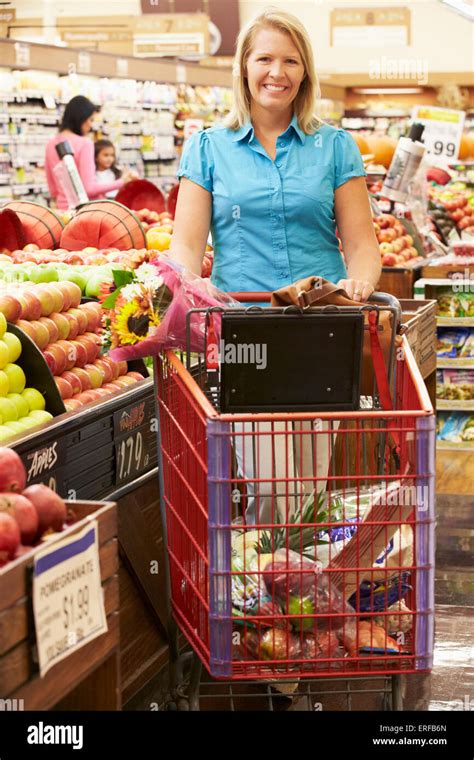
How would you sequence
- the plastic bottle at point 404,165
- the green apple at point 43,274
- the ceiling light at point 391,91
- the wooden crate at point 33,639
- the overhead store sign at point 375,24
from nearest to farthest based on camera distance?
the wooden crate at point 33,639 → the green apple at point 43,274 → the plastic bottle at point 404,165 → the overhead store sign at point 375,24 → the ceiling light at point 391,91

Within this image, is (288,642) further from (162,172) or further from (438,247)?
(162,172)

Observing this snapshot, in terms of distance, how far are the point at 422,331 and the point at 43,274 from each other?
1.61m

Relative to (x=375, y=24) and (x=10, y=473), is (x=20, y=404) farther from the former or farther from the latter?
(x=375, y=24)

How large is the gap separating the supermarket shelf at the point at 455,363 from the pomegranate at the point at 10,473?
4479mm

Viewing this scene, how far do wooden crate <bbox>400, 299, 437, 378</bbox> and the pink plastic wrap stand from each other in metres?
1.74

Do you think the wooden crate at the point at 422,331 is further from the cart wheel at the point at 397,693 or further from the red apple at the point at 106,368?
the cart wheel at the point at 397,693

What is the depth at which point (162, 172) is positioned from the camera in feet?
51.1

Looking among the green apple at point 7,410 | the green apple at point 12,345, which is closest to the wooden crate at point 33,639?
the green apple at point 7,410

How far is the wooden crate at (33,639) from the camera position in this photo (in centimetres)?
162

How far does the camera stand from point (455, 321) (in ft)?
20.0

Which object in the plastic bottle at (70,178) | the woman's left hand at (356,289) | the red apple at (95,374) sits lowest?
the red apple at (95,374)

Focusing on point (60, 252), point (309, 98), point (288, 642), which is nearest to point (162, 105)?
point (60, 252)
